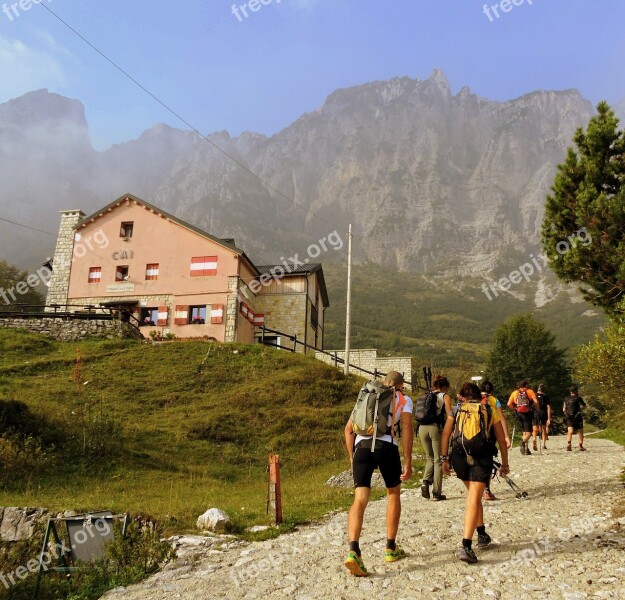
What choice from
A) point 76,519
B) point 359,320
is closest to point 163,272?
point 76,519

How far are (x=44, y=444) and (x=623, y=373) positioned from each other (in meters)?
14.3

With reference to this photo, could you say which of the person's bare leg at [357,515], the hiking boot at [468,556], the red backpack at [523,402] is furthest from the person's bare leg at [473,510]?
the red backpack at [523,402]

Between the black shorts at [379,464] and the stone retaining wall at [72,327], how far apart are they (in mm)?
28642

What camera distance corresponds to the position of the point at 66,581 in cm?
873

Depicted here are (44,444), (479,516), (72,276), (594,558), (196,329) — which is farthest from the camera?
(72,276)

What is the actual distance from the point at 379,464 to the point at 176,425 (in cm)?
1519

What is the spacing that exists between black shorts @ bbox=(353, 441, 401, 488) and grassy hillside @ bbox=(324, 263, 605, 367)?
244 ft

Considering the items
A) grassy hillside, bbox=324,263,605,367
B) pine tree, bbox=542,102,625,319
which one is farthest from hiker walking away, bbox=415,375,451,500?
grassy hillside, bbox=324,263,605,367

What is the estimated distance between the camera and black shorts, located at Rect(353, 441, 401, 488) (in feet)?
22.0

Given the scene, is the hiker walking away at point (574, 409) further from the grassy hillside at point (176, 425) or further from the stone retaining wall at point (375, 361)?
the stone retaining wall at point (375, 361)

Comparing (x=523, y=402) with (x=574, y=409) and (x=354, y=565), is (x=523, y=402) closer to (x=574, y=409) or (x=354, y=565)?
(x=574, y=409)

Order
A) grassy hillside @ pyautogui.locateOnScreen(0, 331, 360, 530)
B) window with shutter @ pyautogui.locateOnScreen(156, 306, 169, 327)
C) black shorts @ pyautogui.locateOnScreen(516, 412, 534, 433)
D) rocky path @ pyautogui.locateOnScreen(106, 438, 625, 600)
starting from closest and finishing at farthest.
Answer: rocky path @ pyautogui.locateOnScreen(106, 438, 625, 600), grassy hillside @ pyautogui.locateOnScreen(0, 331, 360, 530), black shorts @ pyautogui.locateOnScreen(516, 412, 534, 433), window with shutter @ pyautogui.locateOnScreen(156, 306, 169, 327)

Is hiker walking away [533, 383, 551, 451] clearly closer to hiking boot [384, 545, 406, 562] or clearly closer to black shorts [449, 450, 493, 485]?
black shorts [449, 450, 493, 485]

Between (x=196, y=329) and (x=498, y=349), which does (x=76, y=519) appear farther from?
(x=498, y=349)
